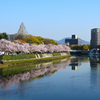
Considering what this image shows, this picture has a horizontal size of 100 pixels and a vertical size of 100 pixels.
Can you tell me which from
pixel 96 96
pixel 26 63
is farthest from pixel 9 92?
pixel 26 63

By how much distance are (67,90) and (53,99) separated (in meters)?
3.72

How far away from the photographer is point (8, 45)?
181ft

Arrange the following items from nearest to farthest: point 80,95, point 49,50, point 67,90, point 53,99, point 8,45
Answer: point 53,99, point 80,95, point 67,90, point 8,45, point 49,50

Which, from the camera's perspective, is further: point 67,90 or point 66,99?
point 67,90

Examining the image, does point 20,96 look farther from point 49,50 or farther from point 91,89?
point 49,50

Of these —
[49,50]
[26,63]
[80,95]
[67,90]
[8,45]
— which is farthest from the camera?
[49,50]

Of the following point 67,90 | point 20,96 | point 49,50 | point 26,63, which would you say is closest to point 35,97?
point 20,96

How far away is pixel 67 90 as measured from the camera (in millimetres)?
20938

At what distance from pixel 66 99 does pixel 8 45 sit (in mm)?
40198

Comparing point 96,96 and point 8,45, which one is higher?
point 8,45

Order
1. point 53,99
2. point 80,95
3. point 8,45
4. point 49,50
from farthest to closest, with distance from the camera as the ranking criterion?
point 49,50 → point 8,45 → point 80,95 → point 53,99

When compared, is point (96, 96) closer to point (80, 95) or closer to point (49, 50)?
point (80, 95)

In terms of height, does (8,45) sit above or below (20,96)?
above

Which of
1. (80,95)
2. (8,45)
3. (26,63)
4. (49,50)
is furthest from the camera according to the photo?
(49,50)
